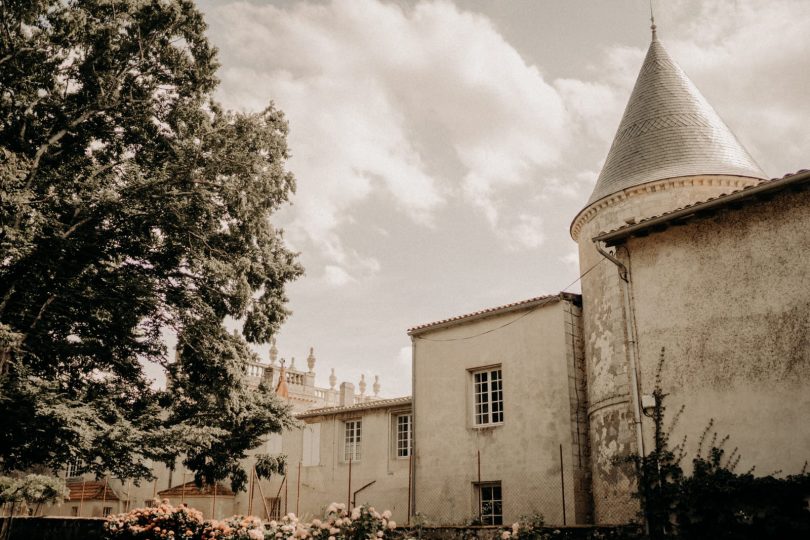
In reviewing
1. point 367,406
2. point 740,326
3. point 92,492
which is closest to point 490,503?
point 367,406

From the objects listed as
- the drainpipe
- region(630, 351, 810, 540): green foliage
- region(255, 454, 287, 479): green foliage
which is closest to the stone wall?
region(255, 454, 287, 479): green foliage

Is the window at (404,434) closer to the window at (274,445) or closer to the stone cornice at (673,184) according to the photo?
the window at (274,445)

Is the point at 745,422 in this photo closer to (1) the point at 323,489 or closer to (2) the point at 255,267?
(2) the point at 255,267

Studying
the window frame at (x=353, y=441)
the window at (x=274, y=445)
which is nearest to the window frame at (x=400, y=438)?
the window frame at (x=353, y=441)

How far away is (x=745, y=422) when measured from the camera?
11.4 meters

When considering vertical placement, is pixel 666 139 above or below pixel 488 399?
above

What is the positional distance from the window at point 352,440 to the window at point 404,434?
1694 millimetres

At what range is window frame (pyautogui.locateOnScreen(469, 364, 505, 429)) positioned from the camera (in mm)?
19375

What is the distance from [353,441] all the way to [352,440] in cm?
9

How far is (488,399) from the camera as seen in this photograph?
19.7m

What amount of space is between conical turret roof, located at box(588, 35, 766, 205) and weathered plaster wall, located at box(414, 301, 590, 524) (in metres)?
4.00

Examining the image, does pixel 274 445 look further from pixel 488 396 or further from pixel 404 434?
pixel 488 396

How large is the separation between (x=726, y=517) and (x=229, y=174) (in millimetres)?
13262

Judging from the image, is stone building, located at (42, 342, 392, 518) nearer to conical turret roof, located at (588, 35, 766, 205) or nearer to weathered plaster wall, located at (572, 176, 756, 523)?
weathered plaster wall, located at (572, 176, 756, 523)
